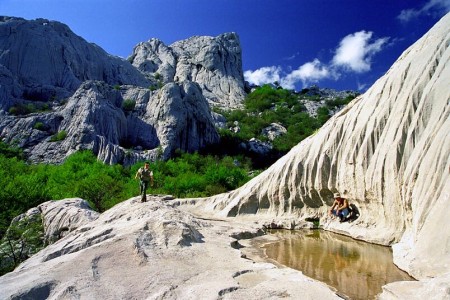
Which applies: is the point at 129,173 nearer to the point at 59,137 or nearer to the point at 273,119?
the point at 59,137

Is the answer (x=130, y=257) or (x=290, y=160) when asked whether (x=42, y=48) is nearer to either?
(x=290, y=160)

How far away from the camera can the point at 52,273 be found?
5.64 meters

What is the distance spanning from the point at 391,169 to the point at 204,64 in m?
80.0

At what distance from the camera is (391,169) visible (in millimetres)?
10039

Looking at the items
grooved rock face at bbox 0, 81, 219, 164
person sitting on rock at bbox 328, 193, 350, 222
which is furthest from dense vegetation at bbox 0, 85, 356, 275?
person sitting on rock at bbox 328, 193, 350, 222

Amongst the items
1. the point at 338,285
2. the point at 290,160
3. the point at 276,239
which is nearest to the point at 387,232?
the point at 276,239

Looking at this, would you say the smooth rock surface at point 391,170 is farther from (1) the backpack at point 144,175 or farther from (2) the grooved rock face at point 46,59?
(2) the grooved rock face at point 46,59

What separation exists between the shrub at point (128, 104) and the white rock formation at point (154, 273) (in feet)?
154

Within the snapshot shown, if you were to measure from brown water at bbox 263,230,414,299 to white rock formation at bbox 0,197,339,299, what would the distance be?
108cm

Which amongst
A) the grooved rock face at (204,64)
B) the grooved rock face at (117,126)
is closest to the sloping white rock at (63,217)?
the grooved rock face at (117,126)

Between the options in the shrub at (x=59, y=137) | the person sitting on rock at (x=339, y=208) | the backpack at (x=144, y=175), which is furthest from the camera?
the shrub at (x=59, y=137)

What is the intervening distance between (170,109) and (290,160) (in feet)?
119

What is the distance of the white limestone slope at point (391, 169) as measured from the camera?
7.59 metres

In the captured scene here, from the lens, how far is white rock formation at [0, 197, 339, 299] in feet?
16.3
